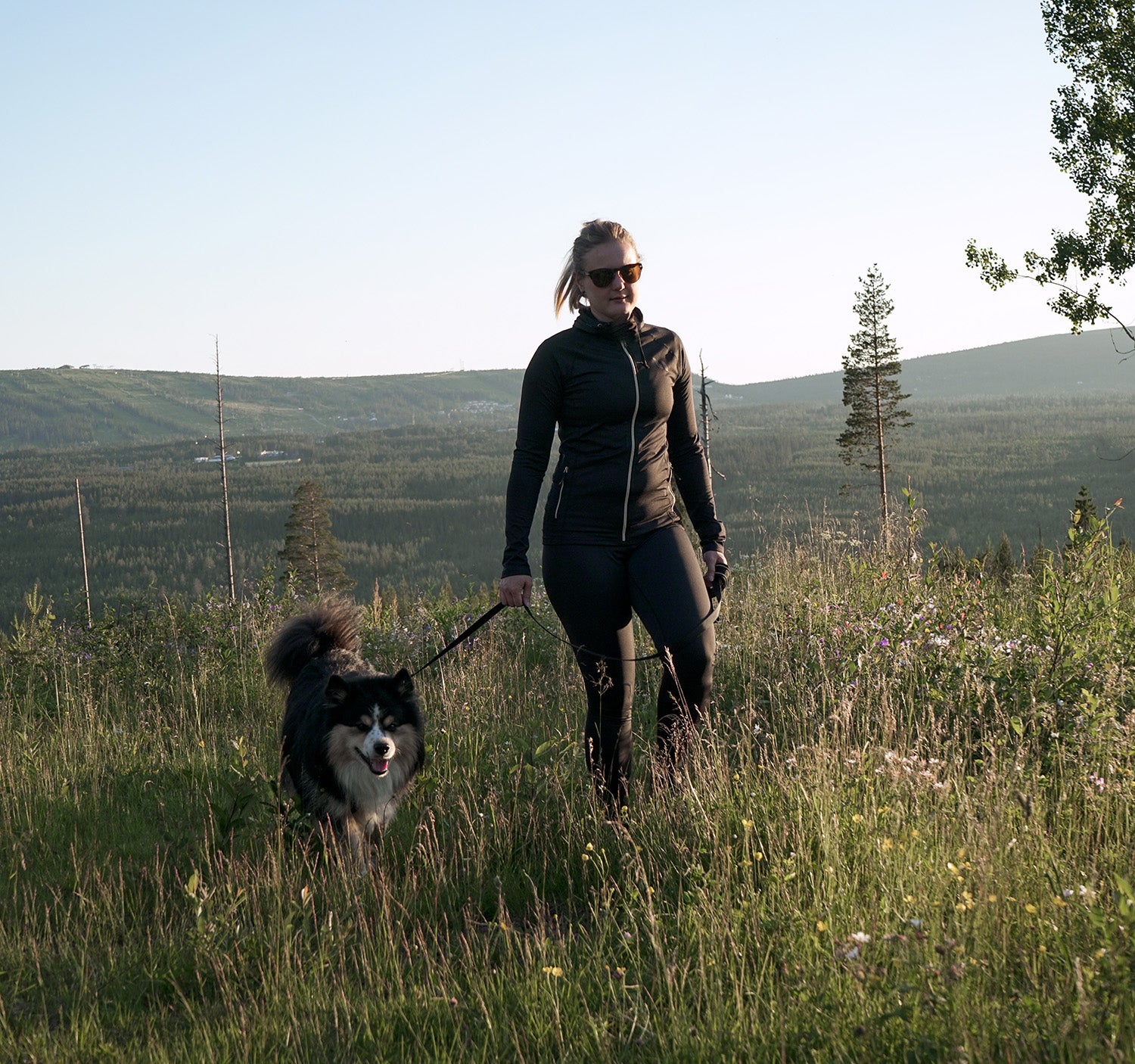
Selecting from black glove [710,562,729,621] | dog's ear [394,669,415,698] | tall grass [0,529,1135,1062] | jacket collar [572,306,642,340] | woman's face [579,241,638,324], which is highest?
woman's face [579,241,638,324]

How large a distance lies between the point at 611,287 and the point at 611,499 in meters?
0.80

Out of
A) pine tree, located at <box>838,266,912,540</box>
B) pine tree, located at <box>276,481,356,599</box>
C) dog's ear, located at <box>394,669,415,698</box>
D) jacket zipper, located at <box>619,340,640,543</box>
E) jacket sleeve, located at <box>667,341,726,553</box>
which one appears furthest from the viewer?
pine tree, located at <box>276,481,356,599</box>

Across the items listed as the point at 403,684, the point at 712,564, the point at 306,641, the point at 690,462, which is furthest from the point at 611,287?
the point at 306,641

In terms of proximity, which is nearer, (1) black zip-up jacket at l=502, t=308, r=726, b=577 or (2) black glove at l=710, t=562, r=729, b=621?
(1) black zip-up jacket at l=502, t=308, r=726, b=577

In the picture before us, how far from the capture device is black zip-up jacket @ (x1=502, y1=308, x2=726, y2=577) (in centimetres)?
399

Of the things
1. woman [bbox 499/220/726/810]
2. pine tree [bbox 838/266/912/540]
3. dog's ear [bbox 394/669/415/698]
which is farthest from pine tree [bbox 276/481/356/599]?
woman [bbox 499/220/726/810]

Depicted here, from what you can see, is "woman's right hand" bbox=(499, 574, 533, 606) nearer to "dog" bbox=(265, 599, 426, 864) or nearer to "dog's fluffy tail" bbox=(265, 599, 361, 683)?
"dog" bbox=(265, 599, 426, 864)

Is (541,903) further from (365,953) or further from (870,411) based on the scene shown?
(870,411)

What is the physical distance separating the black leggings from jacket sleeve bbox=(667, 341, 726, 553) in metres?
0.28

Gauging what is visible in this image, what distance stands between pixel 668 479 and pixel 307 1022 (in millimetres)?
2313

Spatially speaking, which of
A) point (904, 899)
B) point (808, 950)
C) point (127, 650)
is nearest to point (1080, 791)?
point (904, 899)

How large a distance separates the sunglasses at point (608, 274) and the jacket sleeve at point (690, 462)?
0.36 meters

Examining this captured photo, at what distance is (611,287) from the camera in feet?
13.2

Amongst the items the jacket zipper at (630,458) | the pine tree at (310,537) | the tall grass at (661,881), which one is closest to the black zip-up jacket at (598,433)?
the jacket zipper at (630,458)
